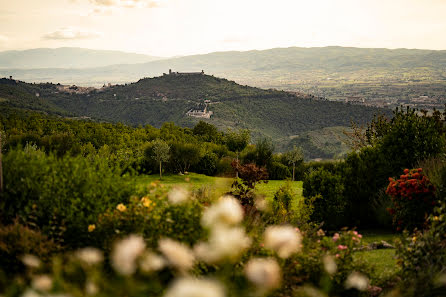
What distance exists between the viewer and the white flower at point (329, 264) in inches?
167

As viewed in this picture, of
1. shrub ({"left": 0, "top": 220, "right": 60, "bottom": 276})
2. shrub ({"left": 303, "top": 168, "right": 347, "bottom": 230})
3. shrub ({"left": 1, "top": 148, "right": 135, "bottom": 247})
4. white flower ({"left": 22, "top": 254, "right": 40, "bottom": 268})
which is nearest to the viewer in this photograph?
white flower ({"left": 22, "top": 254, "right": 40, "bottom": 268})

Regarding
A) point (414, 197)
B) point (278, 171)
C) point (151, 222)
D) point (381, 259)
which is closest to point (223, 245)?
point (151, 222)

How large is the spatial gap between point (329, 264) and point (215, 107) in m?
94.7

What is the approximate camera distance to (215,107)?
98.3 m

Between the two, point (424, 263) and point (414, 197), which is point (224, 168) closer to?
point (414, 197)


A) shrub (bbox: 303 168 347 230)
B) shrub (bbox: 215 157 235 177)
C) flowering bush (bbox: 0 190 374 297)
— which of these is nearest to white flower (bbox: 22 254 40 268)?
flowering bush (bbox: 0 190 374 297)

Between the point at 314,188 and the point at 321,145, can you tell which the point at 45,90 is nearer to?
the point at 321,145

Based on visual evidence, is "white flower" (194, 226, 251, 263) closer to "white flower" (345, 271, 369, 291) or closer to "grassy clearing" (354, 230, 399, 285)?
"white flower" (345, 271, 369, 291)

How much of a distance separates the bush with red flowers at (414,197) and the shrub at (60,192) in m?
5.49

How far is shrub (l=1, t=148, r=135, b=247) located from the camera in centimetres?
450

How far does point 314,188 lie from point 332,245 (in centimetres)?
599

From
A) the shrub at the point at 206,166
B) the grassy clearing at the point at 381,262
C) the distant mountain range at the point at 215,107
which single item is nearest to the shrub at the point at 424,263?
the grassy clearing at the point at 381,262

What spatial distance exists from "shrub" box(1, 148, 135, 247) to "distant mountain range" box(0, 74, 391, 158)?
67.2 m

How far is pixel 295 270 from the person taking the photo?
436cm
